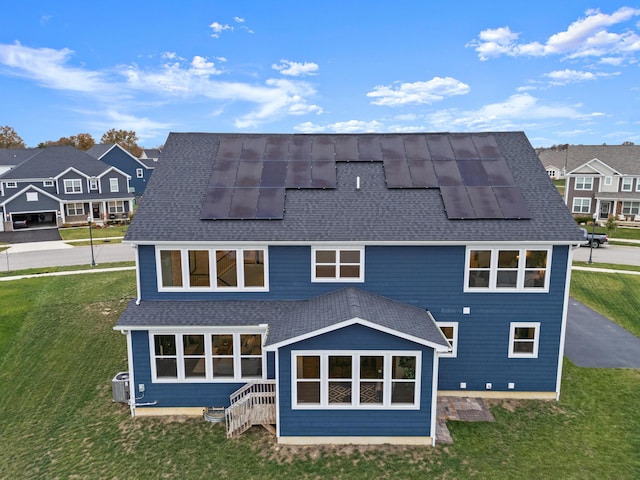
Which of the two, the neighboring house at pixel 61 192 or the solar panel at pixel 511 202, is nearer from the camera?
the solar panel at pixel 511 202

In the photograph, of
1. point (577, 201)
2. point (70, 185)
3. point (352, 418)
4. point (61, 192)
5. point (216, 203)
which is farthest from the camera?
point (577, 201)

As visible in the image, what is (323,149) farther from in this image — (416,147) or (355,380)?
(355,380)

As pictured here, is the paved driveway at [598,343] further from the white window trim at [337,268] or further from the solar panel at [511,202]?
the white window trim at [337,268]

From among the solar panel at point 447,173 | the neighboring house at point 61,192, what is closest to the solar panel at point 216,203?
the solar panel at point 447,173

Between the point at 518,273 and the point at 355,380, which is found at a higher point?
the point at 518,273

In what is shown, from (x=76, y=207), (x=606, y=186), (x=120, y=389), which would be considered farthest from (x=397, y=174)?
(x=606, y=186)

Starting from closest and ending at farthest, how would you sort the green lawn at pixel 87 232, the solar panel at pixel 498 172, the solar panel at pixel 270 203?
the solar panel at pixel 270 203 → the solar panel at pixel 498 172 → the green lawn at pixel 87 232

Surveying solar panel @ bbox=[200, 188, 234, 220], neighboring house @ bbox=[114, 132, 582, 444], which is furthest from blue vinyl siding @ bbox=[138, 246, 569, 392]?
solar panel @ bbox=[200, 188, 234, 220]
